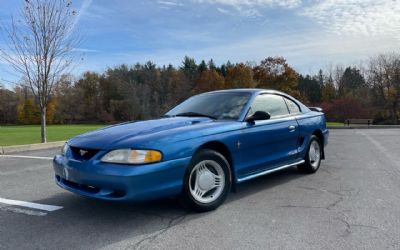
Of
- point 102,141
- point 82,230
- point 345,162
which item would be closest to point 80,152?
point 102,141

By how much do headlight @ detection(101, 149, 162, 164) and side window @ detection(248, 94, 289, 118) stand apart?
1.75 meters

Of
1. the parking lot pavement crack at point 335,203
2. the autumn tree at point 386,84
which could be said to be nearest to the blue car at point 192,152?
the parking lot pavement crack at point 335,203

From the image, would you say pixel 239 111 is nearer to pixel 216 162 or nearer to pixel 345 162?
pixel 216 162

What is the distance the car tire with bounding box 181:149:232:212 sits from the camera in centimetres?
401

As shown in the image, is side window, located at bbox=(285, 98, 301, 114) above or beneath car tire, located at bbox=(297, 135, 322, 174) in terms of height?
above

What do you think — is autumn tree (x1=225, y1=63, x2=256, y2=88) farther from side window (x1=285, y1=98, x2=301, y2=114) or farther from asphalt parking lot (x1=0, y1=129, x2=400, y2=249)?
asphalt parking lot (x1=0, y1=129, x2=400, y2=249)

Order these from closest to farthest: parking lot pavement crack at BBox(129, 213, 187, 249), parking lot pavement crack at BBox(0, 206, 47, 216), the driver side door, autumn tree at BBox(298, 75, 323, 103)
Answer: parking lot pavement crack at BBox(129, 213, 187, 249), parking lot pavement crack at BBox(0, 206, 47, 216), the driver side door, autumn tree at BBox(298, 75, 323, 103)

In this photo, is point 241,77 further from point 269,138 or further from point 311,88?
point 269,138

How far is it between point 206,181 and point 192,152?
46 cm

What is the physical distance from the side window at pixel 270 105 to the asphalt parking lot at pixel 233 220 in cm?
111

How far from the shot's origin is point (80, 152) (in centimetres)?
402

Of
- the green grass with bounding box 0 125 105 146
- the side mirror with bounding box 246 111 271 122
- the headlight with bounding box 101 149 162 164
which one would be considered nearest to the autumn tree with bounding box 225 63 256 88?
the green grass with bounding box 0 125 105 146

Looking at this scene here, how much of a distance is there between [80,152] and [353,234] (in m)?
2.91

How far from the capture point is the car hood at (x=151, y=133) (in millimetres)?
3744
